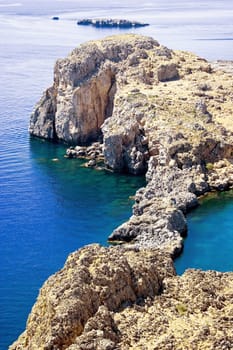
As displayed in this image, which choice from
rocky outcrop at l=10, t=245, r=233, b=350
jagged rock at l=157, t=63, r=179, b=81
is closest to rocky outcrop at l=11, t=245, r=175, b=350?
rocky outcrop at l=10, t=245, r=233, b=350

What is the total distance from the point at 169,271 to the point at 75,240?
36511 mm

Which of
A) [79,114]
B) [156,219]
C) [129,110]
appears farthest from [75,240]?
[79,114]

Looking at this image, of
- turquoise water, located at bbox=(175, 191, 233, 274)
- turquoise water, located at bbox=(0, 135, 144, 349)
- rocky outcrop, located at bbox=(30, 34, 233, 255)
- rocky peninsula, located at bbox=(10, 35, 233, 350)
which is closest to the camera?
rocky peninsula, located at bbox=(10, 35, 233, 350)

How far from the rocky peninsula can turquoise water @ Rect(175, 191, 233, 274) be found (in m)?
1.61

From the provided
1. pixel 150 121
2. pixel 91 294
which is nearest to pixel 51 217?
pixel 150 121

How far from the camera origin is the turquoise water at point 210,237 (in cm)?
6569

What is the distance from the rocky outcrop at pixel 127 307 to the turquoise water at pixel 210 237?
2849 cm

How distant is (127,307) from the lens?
3359 centimetres

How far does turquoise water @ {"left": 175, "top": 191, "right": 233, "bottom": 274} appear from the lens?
216 ft

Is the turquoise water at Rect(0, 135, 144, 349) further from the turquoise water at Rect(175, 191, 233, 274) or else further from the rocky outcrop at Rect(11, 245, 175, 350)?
the rocky outcrop at Rect(11, 245, 175, 350)

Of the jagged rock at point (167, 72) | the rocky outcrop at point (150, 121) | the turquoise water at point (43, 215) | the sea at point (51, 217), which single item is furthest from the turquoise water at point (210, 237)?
the jagged rock at point (167, 72)

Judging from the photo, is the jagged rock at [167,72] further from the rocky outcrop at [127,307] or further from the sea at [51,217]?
the rocky outcrop at [127,307]

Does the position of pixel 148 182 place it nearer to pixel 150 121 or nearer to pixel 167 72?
pixel 150 121

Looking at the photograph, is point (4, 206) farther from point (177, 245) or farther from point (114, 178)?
point (177, 245)
